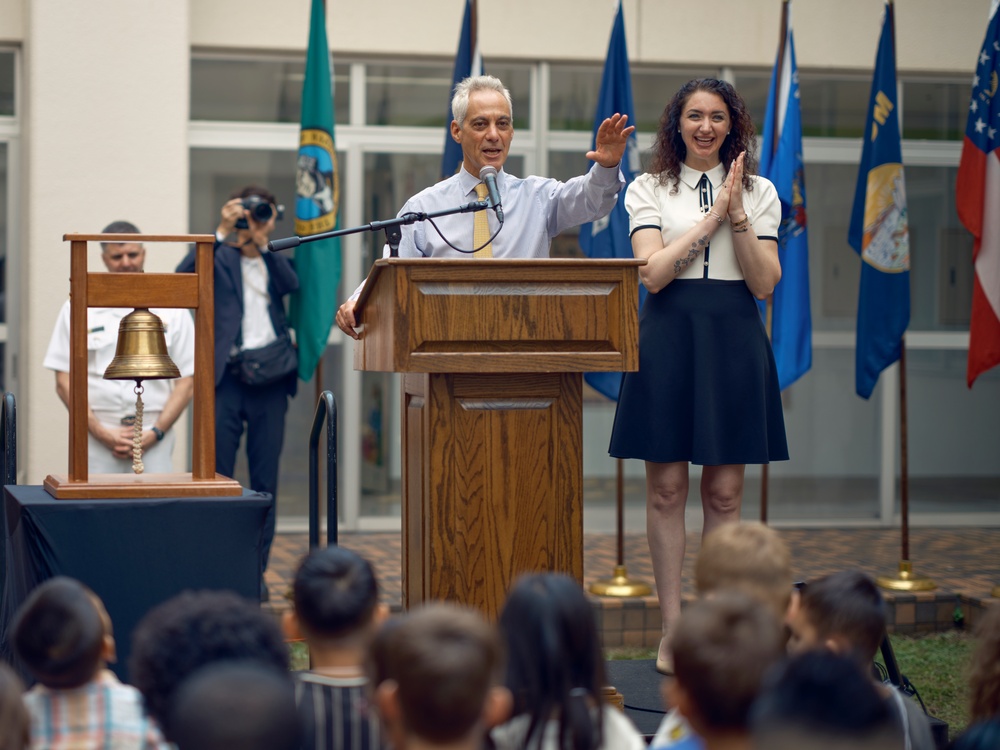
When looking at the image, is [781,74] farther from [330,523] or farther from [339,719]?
[339,719]

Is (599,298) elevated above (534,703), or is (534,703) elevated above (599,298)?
(599,298)

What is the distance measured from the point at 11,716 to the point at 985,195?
547 cm

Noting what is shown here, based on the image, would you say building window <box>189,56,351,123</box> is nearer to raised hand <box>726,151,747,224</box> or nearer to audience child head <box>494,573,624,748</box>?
raised hand <box>726,151,747,224</box>

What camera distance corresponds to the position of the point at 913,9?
324 inches

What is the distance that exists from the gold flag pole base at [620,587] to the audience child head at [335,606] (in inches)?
153

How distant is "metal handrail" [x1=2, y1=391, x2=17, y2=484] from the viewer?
13.5 ft

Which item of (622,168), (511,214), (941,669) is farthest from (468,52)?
(941,669)

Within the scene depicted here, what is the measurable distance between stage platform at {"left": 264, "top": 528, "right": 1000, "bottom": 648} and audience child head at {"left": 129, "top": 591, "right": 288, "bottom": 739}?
3634 millimetres

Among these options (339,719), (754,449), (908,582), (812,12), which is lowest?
(908,582)

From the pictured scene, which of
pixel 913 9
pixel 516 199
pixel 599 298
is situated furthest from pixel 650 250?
pixel 913 9

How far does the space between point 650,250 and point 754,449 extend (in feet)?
2.14

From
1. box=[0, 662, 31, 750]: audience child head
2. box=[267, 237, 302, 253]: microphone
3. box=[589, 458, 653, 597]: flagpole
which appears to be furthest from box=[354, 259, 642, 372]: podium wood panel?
box=[589, 458, 653, 597]: flagpole

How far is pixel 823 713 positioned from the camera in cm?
179

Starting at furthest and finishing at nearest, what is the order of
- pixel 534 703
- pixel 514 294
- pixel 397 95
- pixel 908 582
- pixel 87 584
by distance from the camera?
pixel 397 95
pixel 908 582
pixel 87 584
pixel 514 294
pixel 534 703
